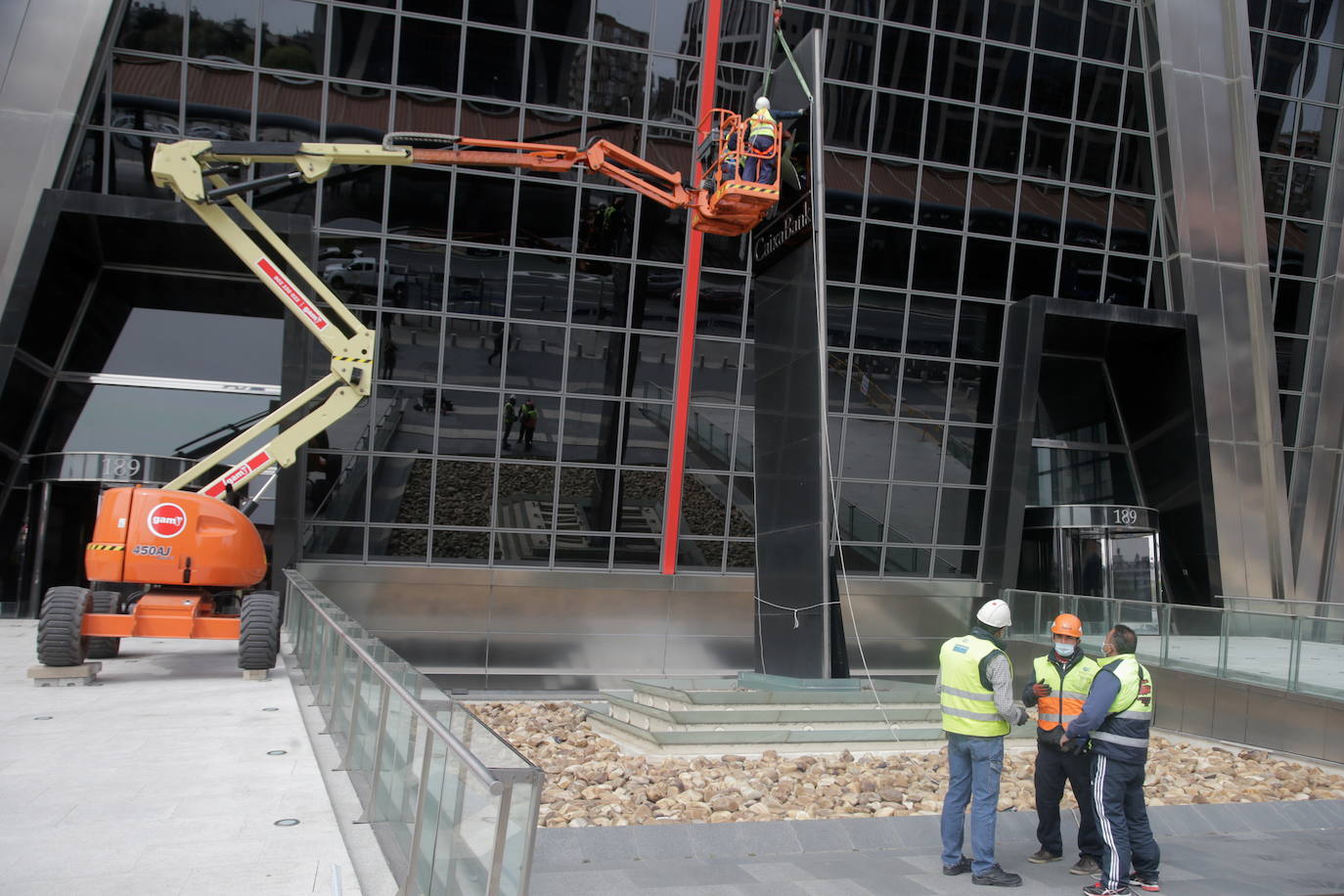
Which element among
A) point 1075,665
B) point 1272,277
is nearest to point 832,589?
point 1075,665

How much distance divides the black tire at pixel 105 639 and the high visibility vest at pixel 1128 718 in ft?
37.1

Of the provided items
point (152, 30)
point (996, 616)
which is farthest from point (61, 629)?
point (152, 30)

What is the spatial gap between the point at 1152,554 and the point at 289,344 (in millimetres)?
17794

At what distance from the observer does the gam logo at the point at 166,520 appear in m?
13.6

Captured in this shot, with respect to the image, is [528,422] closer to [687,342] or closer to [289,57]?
[687,342]

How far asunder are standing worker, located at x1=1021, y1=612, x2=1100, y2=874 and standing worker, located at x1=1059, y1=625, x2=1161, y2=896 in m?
0.29

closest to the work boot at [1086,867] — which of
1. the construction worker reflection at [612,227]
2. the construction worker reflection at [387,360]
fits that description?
the construction worker reflection at [612,227]

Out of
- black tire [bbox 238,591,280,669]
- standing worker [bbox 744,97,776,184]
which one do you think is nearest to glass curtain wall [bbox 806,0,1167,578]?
standing worker [bbox 744,97,776,184]

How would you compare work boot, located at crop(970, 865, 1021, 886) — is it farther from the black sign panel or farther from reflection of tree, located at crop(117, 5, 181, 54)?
reflection of tree, located at crop(117, 5, 181, 54)

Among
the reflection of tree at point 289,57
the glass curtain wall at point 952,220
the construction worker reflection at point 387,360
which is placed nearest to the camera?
the reflection of tree at point 289,57

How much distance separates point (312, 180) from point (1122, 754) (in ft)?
44.8

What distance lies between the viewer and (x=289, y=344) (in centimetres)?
2066

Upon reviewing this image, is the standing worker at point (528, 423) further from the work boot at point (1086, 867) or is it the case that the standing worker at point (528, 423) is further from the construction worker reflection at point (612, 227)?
the work boot at point (1086, 867)

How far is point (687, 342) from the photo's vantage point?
23094mm
